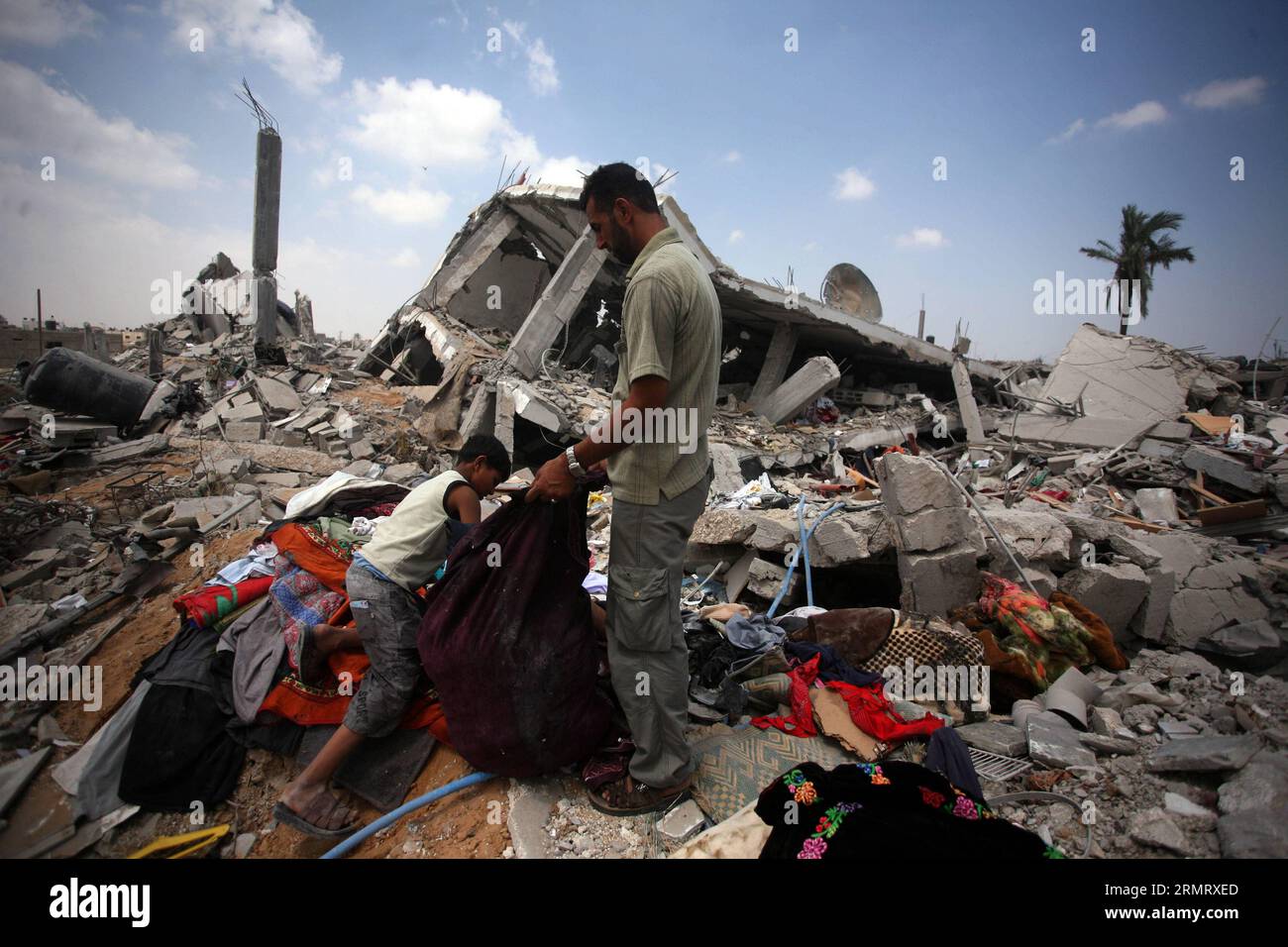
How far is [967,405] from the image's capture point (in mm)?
10680

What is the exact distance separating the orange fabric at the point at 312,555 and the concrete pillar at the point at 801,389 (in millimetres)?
7910

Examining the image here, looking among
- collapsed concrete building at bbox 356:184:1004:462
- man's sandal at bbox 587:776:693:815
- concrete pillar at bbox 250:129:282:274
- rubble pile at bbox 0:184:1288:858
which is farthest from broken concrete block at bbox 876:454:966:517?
concrete pillar at bbox 250:129:282:274

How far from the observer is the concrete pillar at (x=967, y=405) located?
409 inches

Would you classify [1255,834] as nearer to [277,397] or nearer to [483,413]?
[483,413]

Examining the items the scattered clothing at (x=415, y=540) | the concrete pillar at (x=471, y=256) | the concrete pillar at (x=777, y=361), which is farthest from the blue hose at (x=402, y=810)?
the concrete pillar at (x=471, y=256)

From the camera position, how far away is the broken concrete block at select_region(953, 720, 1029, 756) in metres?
2.72

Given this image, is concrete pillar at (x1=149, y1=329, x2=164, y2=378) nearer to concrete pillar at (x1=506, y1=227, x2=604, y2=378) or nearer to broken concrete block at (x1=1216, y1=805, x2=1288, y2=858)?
concrete pillar at (x1=506, y1=227, x2=604, y2=378)

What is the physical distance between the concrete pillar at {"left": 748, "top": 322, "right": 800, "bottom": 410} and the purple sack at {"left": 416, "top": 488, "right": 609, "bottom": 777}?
836 centimetres

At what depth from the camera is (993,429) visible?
34.8 ft

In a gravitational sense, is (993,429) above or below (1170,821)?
above

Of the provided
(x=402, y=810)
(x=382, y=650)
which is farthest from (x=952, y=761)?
(x=382, y=650)

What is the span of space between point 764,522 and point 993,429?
27.9ft
